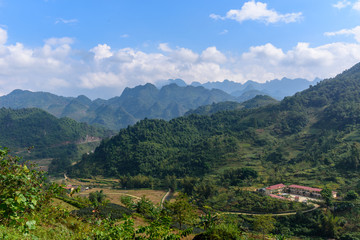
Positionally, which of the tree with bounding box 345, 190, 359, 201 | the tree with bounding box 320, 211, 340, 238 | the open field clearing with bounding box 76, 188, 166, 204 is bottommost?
the open field clearing with bounding box 76, 188, 166, 204

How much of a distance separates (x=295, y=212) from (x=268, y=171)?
63.1 feet

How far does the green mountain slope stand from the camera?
160ft

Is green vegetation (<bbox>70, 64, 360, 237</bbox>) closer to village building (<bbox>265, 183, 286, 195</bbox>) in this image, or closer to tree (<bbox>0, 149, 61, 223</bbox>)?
village building (<bbox>265, 183, 286, 195</bbox>)

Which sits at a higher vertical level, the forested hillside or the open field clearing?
the forested hillside

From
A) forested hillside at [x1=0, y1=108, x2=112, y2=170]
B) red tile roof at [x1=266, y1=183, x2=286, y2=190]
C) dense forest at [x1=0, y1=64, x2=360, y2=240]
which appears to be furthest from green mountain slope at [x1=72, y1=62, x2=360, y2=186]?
forested hillside at [x1=0, y1=108, x2=112, y2=170]

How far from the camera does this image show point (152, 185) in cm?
5509

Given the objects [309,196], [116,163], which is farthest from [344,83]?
[116,163]

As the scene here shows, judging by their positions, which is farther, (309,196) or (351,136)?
(351,136)

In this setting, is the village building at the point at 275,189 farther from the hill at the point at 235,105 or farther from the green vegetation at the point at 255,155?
the hill at the point at 235,105

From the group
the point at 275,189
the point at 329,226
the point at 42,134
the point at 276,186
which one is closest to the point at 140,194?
the point at 275,189

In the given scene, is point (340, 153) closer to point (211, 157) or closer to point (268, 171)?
point (268, 171)

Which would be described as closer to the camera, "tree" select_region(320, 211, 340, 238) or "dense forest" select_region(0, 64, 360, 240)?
"dense forest" select_region(0, 64, 360, 240)

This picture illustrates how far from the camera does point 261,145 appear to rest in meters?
70.0

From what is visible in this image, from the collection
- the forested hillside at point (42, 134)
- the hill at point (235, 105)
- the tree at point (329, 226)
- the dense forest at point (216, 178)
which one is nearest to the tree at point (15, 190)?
the dense forest at point (216, 178)
